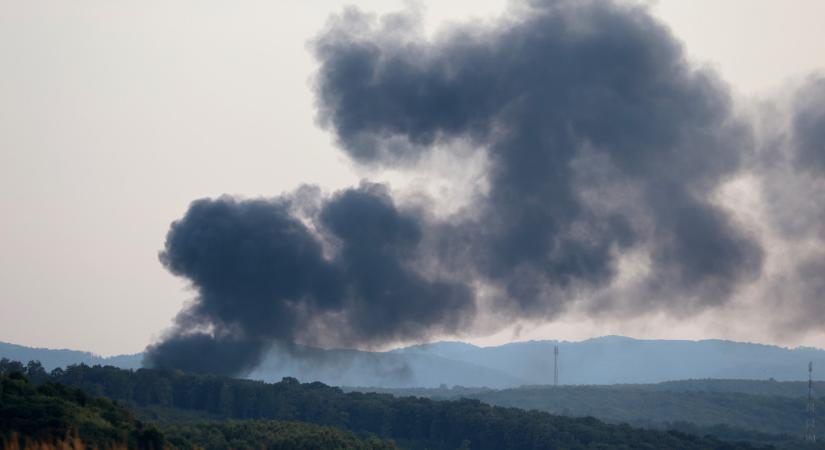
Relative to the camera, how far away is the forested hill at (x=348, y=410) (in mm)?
108562

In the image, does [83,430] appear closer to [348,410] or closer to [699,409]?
[348,410]

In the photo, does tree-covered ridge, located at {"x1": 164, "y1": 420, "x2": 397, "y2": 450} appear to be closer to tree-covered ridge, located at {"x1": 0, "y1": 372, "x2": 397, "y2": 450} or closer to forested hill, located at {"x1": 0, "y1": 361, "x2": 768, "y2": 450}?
tree-covered ridge, located at {"x1": 0, "y1": 372, "x2": 397, "y2": 450}

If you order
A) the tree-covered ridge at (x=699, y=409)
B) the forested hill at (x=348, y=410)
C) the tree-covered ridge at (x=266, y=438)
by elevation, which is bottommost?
the tree-covered ridge at (x=266, y=438)

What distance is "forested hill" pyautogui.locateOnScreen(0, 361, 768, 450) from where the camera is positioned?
356 feet

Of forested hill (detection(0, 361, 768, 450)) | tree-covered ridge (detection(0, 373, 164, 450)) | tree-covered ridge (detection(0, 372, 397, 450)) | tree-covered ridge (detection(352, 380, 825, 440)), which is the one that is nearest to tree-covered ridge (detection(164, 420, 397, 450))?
tree-covered ridge (detection(0, 372, 397, 450))

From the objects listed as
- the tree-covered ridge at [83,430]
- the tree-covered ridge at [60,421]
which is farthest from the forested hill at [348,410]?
the tree-covered ridge at [60,421]

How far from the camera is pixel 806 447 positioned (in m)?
122

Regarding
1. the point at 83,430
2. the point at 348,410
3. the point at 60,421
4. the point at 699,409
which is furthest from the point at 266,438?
the point at 699,409

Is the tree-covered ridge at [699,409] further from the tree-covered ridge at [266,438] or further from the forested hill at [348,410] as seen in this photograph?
the tree-covered ridge at [266,438]

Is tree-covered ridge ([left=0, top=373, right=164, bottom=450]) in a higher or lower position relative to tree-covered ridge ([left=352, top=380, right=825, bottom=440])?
lower

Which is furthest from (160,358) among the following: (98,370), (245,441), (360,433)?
(245,441)

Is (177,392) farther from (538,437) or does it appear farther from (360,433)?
(538,437)

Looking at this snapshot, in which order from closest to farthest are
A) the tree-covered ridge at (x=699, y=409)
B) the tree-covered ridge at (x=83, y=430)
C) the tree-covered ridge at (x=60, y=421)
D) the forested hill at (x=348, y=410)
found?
the tree-covered ridge at (x=83, y=430), the tree-covered ridge at (x=60, y=421), the forested hill at (x=348, y=410), the tree-covered ridge at (x=699, y=409)

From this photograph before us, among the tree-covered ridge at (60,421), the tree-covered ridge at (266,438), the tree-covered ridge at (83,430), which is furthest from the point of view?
the tree-covered ridge at (266,438)
